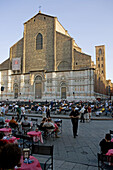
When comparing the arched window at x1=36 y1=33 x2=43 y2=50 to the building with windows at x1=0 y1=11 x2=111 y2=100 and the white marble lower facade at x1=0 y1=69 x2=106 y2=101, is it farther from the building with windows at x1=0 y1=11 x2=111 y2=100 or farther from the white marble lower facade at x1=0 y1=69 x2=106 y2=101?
the white marble lower facade at x1=0 y1=69 x2=106 y2=101

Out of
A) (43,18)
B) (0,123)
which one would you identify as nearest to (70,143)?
(0,123)

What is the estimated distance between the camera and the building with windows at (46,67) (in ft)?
110

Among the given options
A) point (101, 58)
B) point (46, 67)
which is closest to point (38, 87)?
point (46, 67)

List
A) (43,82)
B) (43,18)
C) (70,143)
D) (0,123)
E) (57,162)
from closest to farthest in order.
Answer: (57,162), (70,143), (0,123), (43,82), (43,18)

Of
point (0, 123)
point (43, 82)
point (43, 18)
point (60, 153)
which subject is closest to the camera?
point (60, 153)

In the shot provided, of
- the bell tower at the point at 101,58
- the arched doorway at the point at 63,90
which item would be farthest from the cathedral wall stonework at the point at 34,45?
the bell tower at the point at 101,58

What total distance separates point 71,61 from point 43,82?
28.0 ft

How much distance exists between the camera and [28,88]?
1513 inches

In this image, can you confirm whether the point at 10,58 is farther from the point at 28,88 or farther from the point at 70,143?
the point at 70,143

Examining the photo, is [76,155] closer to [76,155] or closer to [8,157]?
[76,155]

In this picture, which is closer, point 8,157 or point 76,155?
point 8,157

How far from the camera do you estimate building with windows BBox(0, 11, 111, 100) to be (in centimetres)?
3366

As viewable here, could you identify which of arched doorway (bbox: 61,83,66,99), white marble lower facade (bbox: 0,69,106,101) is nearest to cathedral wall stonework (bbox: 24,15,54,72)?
white marble lower facade (bbox: 0,69,106,101)

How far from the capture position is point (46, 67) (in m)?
37.5
